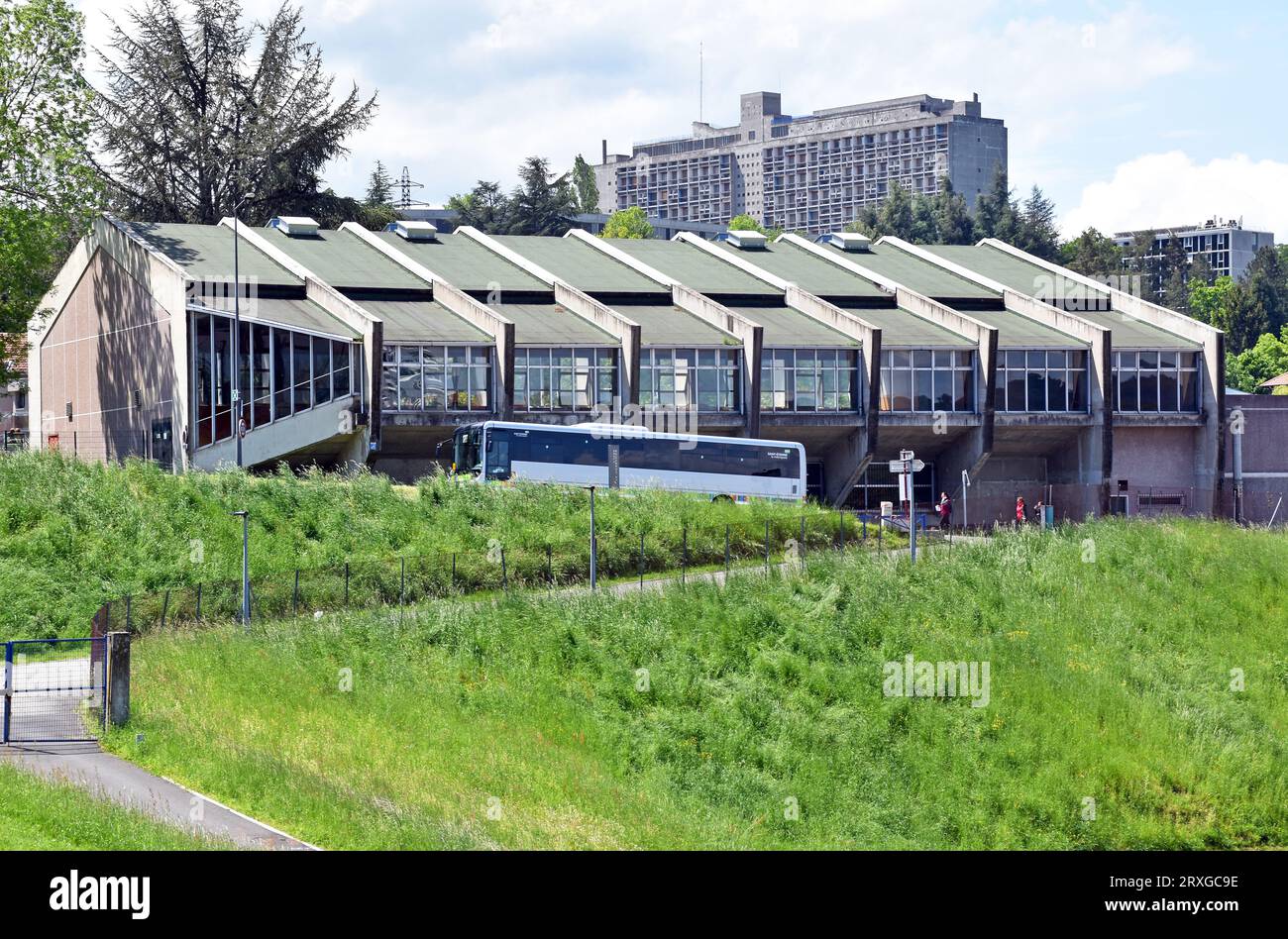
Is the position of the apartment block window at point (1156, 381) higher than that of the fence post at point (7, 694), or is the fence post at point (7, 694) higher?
the apartment block window at point (1156, 381)

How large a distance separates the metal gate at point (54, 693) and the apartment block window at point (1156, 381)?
5123 cm

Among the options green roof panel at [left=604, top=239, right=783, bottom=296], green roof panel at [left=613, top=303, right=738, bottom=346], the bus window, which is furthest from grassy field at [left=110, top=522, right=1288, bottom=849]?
green roof panel at [left=604, top=239, right=783, bottom=296]

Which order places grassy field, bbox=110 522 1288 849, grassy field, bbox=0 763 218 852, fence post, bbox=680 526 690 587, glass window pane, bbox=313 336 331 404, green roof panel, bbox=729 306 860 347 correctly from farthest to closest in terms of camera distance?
1. green roof panel, bbox=729 306 860 347
2. glass window pane, bbox=313 336 331 404
3. fence post, bbox=680 526 690 587
4. grassy field, bbox=110 522 1288 849
5. grassy field, bbox=0 763 218 852

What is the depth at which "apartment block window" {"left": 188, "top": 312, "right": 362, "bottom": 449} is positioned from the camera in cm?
5941

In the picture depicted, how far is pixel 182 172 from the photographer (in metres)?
84.0

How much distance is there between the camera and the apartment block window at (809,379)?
66812 mm

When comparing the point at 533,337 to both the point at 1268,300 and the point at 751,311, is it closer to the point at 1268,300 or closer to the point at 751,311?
the point at 751,311

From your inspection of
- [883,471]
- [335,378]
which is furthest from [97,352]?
[883,471]

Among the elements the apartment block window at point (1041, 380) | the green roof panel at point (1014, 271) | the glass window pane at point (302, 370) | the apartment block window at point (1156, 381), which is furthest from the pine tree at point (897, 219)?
the glass window pane at point (302, 370)

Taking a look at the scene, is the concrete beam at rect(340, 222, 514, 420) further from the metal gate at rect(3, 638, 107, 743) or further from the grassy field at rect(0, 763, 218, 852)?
the grassy field at rect(0, 763, 218, 852)

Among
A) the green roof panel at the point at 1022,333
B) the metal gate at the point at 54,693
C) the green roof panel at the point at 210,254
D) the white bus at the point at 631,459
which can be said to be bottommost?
the metal gate at the point at 54,693

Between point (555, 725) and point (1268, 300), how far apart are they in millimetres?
Result: 146612

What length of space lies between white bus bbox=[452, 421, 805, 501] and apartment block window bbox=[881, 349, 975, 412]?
869 cm

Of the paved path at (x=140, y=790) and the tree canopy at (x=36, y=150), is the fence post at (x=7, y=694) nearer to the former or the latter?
the paved path at (x=140, y=790)
